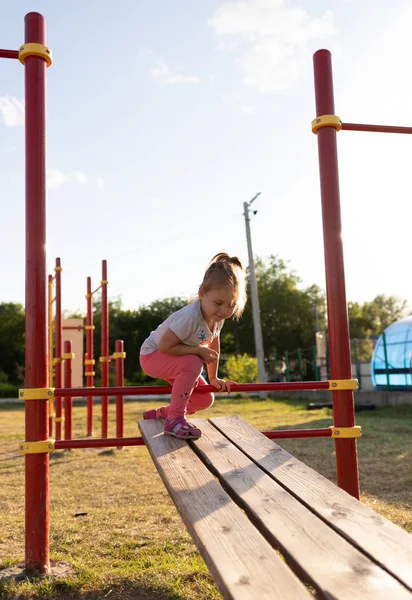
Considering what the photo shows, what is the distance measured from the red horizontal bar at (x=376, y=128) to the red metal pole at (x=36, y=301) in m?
1.73

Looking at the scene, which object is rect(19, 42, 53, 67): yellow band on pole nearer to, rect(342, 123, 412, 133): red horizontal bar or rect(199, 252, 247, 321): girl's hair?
rect(199, 252, 247, 321): girl's hair

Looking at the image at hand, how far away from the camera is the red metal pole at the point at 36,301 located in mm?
2861

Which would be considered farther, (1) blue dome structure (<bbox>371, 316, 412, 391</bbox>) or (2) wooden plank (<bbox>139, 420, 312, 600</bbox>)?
(1) blue dome structure (<bbox>371, 316, 412, 391</bbox>)

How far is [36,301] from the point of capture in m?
2.95

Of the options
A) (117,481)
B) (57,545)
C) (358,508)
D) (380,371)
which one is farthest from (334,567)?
(380,371)

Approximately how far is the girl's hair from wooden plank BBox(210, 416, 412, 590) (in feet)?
2.45

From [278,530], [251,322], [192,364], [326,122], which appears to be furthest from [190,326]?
[251,322]

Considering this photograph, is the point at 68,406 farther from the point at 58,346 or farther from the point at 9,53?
the point at 9,53

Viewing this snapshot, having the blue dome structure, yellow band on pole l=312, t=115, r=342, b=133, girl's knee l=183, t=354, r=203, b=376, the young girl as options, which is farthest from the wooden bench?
the blue dome structure

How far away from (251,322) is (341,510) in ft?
119

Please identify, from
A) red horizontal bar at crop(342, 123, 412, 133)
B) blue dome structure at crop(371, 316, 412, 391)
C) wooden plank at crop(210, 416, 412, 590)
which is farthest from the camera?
blue dome structure at crop(371, 316, 412, 391)

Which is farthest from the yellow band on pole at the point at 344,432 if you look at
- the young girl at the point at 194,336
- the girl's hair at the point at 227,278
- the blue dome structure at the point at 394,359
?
the blue dome structure at the point at 394,359

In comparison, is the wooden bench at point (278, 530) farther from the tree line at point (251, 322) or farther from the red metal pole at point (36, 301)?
the tree line at point (251, 322)

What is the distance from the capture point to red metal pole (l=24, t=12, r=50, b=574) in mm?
2861
